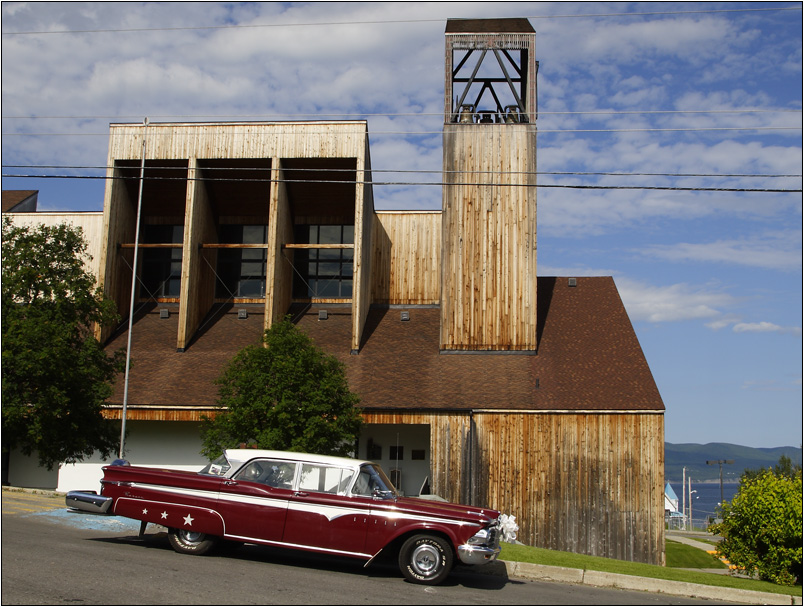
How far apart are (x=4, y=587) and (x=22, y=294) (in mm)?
11245

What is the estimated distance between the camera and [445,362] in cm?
2622

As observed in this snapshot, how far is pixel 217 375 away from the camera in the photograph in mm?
25234

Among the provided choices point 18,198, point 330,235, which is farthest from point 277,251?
point 18,198

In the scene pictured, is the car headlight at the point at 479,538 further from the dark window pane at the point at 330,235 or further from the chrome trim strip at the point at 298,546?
the dark window pane at the point at 330,235

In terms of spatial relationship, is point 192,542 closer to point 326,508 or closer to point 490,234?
point 326,508

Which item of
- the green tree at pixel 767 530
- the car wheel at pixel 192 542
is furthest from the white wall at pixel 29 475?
the green tree at pixel 767 530

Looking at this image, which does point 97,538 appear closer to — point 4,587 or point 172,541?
point 172,541

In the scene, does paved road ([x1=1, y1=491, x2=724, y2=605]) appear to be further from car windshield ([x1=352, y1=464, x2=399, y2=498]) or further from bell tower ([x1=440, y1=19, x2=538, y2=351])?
bell tower ([x1=440, y1=19, x2=538, y2=351])

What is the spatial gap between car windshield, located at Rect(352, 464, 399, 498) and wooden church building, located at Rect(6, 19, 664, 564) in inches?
443

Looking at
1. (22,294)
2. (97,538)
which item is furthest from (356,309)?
(97,538)

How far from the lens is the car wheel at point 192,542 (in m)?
11.1

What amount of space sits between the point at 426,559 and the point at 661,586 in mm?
3930

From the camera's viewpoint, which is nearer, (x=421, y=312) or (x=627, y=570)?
(x=627, y=570)

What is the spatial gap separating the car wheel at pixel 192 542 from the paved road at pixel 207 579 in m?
0.18
